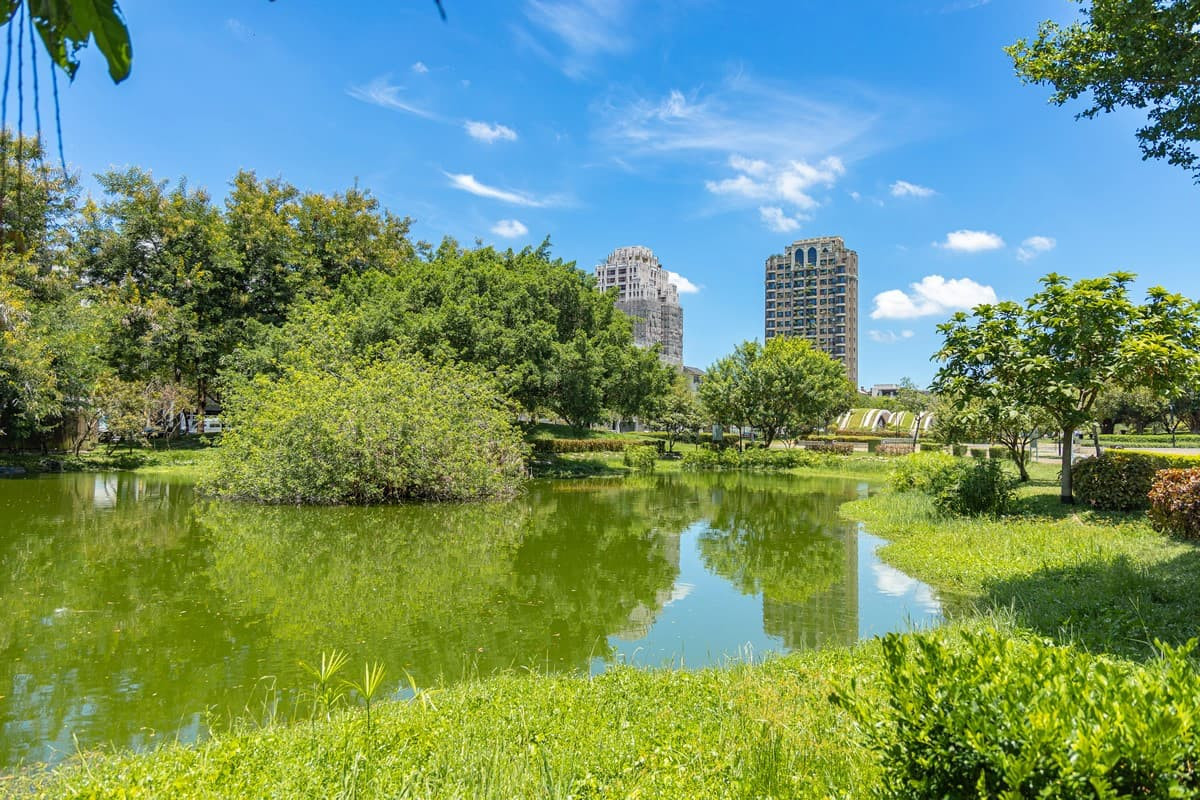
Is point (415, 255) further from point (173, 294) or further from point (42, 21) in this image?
point (42, 21)

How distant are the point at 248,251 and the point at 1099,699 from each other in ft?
97.9

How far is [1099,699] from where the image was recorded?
1970 millimetres

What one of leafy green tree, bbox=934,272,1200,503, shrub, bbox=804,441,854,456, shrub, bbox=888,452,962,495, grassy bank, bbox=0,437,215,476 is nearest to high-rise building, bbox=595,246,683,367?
shrub, bbox=804,441,854,456

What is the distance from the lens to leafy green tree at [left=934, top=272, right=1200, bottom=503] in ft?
35.4

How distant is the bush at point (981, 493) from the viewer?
12367mm

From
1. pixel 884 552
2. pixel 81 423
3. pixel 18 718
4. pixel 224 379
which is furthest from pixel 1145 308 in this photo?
pixel 81 423

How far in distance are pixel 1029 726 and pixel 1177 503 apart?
31.0 feet

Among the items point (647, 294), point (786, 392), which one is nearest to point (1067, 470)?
point (786, 392)

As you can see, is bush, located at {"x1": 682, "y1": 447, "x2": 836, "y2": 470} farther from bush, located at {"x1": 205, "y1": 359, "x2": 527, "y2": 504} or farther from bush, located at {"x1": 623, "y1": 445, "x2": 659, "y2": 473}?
bush, located at {"x1": 205, "y1": 359, "x2": 527, "y2": 504}

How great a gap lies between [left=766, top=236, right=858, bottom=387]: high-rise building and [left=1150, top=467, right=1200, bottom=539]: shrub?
9885 centimetres

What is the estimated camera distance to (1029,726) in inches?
73.5

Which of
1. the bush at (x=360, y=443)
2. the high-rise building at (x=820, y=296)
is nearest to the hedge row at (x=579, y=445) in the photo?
the bush at (x=360, y=443)

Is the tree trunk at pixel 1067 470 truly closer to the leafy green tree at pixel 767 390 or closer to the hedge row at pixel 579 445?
the leafy green tree at pixel 767 390

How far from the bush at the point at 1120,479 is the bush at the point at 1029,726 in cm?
1153
